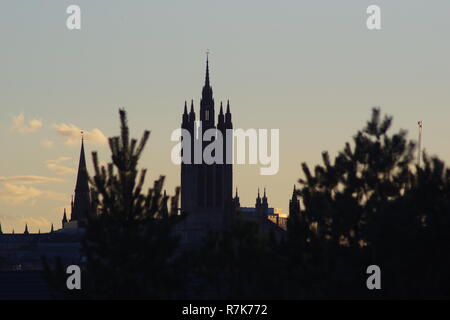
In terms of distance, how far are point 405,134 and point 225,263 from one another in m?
11.4

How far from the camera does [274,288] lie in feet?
292

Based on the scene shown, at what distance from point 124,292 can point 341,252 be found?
11038 mm

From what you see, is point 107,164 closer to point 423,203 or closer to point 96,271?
point 96,271

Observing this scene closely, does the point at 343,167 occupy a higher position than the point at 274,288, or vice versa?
the point at 343,167

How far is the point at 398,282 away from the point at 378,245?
9.08 ft

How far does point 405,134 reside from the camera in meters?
94.3

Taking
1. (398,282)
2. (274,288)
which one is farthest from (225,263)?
(398,282)
